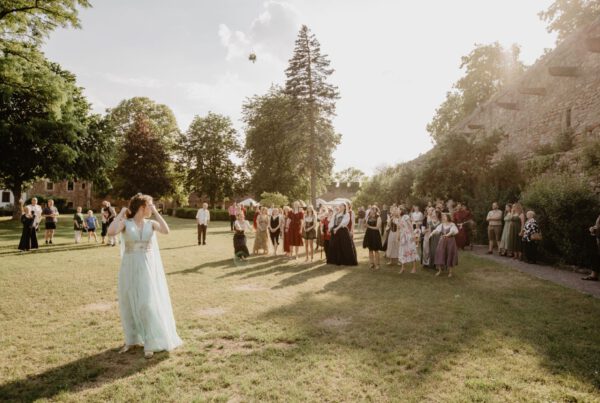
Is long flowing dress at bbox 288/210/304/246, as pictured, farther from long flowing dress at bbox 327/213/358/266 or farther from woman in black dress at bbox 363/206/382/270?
woman in black dress at bbox 363/206/382/270

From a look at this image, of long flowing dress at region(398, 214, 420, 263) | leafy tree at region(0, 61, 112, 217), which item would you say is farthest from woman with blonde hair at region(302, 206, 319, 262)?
leafy tree at region(0, 61, 112, 217)

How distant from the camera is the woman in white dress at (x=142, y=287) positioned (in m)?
4.48

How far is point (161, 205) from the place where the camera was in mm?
61688

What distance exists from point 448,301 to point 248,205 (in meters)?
32.8

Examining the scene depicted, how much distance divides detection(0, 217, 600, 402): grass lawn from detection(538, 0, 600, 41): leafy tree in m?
25.7

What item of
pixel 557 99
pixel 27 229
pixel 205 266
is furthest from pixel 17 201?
pixel 557 99

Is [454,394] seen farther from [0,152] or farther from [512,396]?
[0,152]

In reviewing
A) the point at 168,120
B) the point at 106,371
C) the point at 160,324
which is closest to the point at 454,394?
the point at 160,324

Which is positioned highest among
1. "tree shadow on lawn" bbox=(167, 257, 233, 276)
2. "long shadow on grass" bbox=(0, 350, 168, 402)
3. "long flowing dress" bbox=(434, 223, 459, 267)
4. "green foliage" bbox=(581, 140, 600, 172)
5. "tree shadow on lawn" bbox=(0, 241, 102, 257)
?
"green foliage" bbox=(581, 140, 600, 172)

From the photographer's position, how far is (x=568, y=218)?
1028cm

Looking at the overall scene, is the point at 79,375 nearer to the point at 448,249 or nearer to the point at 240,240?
the point at 240,240

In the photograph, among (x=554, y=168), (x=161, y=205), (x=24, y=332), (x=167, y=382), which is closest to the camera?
(x=167, y=382)

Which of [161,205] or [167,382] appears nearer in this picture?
[167,382]

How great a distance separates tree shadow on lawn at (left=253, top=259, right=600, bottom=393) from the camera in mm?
4414
